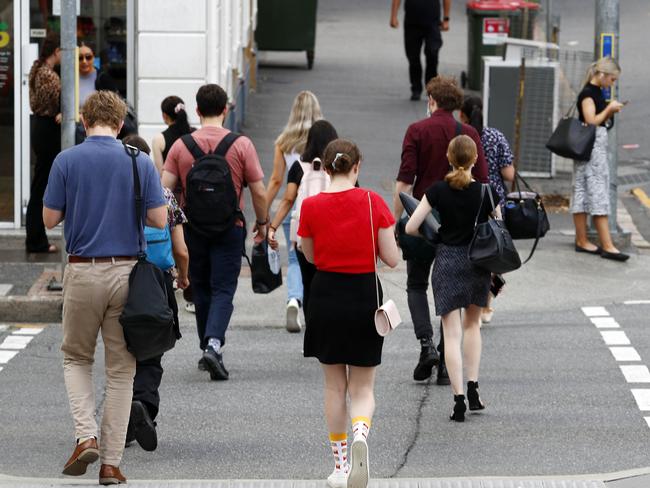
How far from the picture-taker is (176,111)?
984 centimetres

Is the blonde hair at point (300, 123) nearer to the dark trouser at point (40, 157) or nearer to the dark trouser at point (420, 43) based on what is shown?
the dark trouser at point (40, 157)

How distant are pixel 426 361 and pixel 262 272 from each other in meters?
1.36

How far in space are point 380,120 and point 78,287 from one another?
1375cm

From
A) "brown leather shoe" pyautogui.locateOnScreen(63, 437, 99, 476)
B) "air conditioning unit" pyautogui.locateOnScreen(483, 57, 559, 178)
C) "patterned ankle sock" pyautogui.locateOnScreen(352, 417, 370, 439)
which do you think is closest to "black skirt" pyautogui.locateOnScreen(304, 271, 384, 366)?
"patterned ankle sock" pyautogui.locateOnScreen(352, 417, 370, 439)

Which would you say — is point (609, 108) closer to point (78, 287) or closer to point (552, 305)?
point (552, 305)

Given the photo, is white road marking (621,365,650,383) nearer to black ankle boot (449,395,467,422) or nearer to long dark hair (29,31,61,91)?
black ankle boot (449,395,467,422)

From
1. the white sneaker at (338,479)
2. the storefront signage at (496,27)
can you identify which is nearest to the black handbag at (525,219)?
the white sneaker at (338,479)

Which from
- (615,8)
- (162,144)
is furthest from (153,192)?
(615,8)

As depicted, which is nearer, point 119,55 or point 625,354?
point 625,354

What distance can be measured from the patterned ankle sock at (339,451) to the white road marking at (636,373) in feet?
9.43

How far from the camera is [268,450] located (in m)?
7.57

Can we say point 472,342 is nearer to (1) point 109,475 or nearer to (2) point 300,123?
(2) point 300,123

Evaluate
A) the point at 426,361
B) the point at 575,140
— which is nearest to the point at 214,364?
the point at 426,361

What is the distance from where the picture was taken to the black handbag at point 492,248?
8.05 meters
